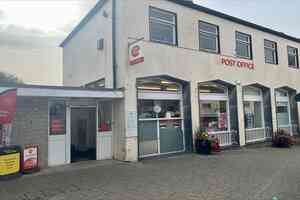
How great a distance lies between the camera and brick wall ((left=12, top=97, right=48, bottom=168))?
7.69 m

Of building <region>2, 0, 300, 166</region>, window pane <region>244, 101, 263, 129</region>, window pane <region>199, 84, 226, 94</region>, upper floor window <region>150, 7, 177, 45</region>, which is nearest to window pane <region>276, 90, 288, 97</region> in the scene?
building <region>2, 0, 300, 166</region>

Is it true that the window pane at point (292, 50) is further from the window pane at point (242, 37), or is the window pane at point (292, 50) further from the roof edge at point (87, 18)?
the roof edge at point (87, 18)

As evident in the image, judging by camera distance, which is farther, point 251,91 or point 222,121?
point 251,91

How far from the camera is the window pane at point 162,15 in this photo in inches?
397

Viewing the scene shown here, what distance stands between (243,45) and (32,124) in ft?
39.3

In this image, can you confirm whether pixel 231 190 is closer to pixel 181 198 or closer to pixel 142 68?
pixel 181 198

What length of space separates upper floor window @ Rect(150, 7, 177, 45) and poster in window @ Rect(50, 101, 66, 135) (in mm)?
4691

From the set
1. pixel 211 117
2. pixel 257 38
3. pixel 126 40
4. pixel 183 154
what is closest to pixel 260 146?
pixel 211 117

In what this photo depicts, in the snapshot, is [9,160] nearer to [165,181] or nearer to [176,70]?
[165,181]

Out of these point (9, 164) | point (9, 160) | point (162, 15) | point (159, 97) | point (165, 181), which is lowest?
point (165, 181)

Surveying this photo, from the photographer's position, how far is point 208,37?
1204 cm

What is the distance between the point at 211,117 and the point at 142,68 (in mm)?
4762

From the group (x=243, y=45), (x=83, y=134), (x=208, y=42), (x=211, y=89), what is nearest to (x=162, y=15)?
(x=208, y=42)

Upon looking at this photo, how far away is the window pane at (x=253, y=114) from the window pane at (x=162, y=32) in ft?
20.6
